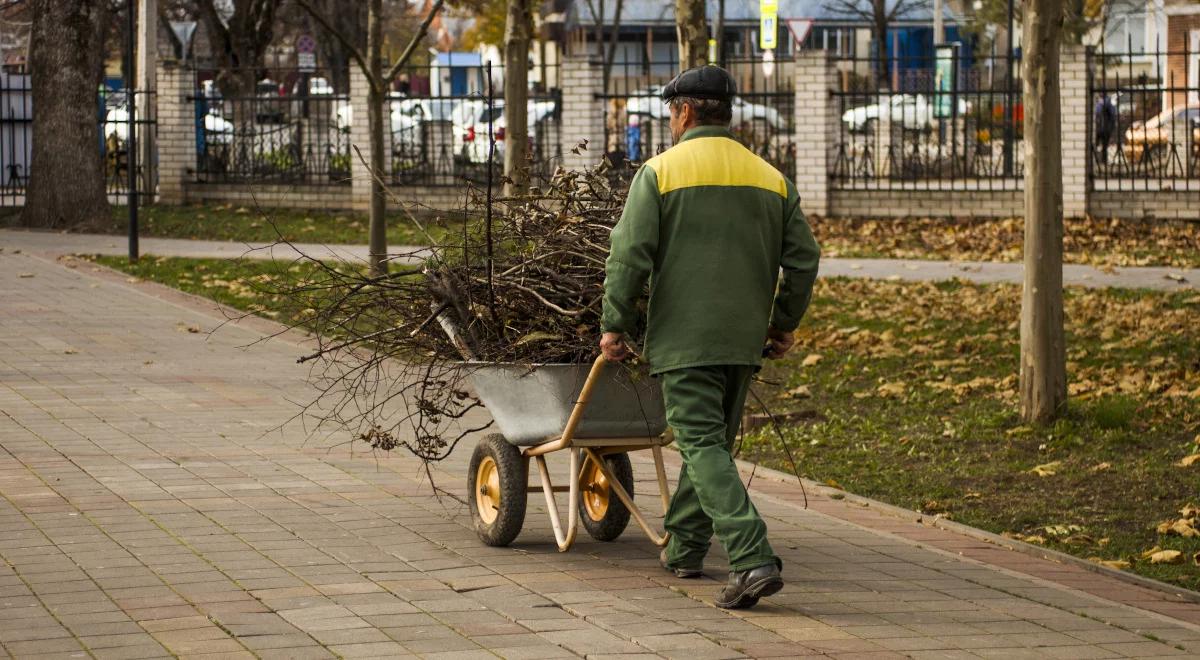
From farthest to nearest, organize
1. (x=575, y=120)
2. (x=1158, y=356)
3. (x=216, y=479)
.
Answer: (x=575, y=120), (x=1158, y=356), (x=216, y=479)

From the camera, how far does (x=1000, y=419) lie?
962 cm

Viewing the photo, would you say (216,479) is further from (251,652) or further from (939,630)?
(939,630)

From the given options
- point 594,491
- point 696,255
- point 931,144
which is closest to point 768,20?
point 931,144

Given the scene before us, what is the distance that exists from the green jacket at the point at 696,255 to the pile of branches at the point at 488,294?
0.51m

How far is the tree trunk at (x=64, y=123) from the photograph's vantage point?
71.8 ft

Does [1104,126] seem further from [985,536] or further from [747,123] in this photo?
[985,536]

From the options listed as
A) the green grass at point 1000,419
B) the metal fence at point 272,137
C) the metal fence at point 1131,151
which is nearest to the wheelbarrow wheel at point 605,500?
the green grass at point 1000,419

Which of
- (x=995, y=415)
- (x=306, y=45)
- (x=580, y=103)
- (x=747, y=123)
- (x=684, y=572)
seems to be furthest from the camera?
(x=306, y=45)

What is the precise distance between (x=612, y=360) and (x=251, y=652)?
1508mm

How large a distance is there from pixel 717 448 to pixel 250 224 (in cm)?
1743

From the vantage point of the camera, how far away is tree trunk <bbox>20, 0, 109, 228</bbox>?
21.9 metres

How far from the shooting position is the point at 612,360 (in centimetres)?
564

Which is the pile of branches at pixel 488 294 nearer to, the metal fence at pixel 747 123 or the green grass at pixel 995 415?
the green grass at pixel 995 415

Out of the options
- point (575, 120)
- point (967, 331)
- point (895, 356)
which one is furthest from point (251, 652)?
point (575, 120)
